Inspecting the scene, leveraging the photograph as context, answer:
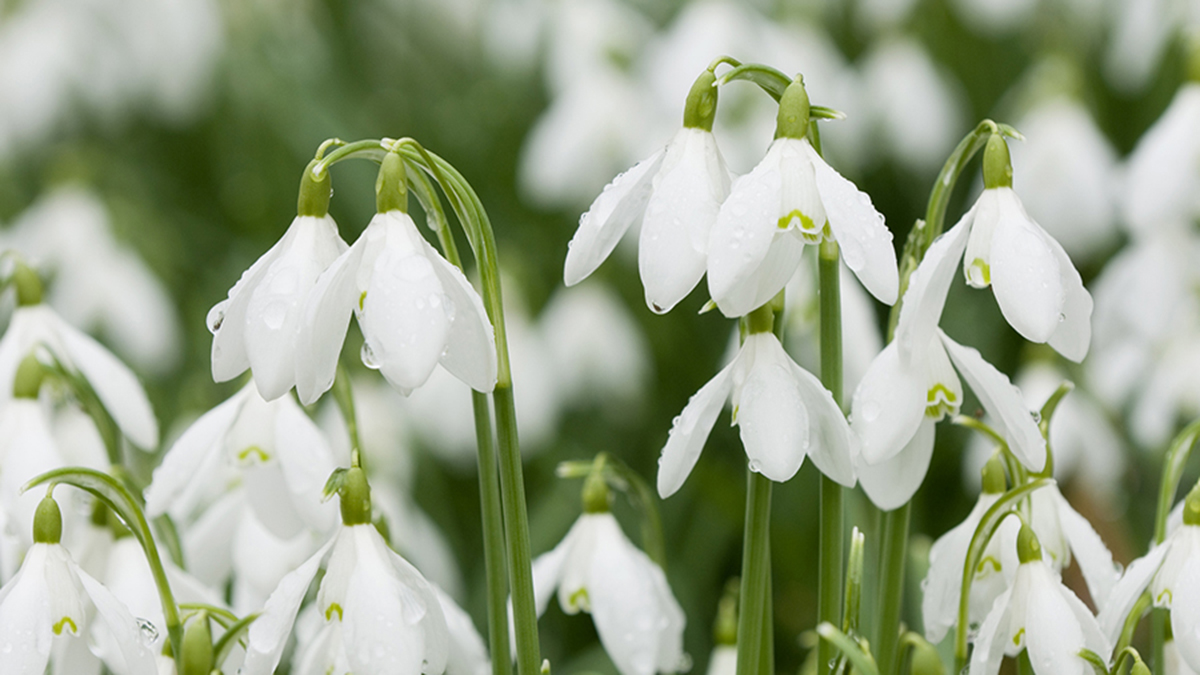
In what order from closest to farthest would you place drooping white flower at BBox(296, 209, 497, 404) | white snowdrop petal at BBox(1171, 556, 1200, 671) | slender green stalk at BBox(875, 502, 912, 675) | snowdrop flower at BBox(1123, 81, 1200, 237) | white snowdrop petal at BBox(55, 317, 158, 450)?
drooping white flower at BBox(296, 209, 497, 404) → white snowdrop petal at BBox(1171, 556, 1200, 671) → slender green stalk at BBox(875, 502, 912, 675) → white snowdrop petal at BBox(55, 317, 158, 450) → snowdrop flower at BBox(1123, 81, 1200, 237)

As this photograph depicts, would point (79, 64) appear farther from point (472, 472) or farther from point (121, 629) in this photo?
point (121, 629)

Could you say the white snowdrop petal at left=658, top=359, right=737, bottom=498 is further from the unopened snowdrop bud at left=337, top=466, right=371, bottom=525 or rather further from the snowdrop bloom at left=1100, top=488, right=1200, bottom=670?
the snowdrop bloom at left=1100, top=488, right=1200, bottom=670

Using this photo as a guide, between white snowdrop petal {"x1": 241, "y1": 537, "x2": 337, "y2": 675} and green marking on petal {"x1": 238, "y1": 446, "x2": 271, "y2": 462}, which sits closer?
white snowdrop petal {"x1": 241, "y1": 537, "x2": 337, "y2": 675}

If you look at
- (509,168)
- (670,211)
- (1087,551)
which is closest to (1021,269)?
(670,211)

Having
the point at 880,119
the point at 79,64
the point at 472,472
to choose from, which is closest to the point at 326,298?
the point at 472,472

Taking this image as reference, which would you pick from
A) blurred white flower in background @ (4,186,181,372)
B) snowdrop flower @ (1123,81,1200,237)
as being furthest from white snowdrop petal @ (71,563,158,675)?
blurred white flower in background @ (4,186,181,372)

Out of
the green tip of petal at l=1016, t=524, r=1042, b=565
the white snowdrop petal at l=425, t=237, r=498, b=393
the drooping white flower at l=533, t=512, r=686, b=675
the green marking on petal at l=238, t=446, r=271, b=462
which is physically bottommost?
the drooping white flower at l=533, t=512, r=686, b=675

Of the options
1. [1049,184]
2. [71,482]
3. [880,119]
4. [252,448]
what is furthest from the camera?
[880,119]

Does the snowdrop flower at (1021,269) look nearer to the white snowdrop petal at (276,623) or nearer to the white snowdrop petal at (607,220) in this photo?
the white snowdrop petal at (607,220)
